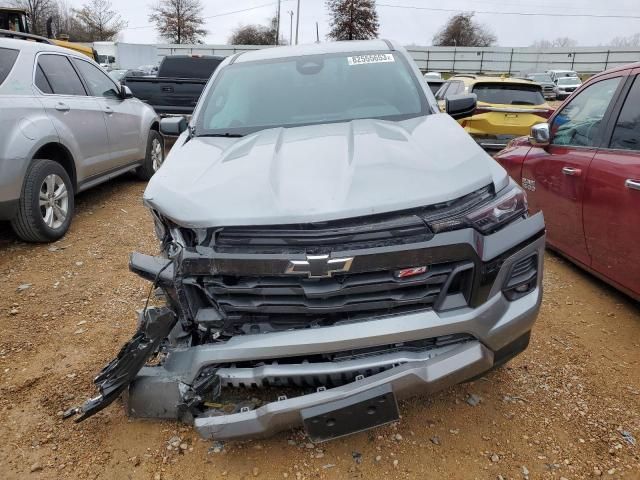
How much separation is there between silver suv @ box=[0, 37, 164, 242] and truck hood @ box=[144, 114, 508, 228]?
7.67 feet

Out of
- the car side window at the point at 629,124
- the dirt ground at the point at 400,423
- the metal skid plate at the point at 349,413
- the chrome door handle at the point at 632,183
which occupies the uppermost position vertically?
the car side window at the point at 629,124

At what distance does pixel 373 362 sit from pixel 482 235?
26.6 inches

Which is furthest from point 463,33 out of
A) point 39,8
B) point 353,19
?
point 39,8

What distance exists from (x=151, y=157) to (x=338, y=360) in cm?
623

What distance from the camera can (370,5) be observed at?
169ft

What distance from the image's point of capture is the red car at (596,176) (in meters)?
3.03

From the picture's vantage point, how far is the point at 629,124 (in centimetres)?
316

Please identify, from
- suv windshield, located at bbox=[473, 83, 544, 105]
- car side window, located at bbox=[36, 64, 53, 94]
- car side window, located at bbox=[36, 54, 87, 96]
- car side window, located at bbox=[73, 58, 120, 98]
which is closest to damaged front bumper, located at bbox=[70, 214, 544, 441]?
car side window, located at bbox=[36, 64, 53, 94]

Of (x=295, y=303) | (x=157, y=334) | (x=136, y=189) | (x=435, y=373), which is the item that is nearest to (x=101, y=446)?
(x=157, y=334)

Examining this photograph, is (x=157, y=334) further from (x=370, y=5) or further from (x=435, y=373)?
(x=370, y=5)

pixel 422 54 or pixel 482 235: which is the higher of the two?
pixel 422 54

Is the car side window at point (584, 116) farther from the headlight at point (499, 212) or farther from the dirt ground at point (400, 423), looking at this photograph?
the headlight at point (499, 212)

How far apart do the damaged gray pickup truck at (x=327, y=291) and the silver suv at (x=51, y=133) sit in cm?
270

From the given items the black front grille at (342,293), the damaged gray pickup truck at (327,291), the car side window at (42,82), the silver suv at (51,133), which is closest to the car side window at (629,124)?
the damaged gray pickup truck at (327,291)
